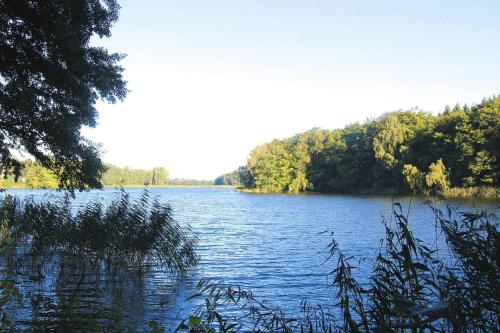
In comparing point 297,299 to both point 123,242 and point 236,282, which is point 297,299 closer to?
point 236,282

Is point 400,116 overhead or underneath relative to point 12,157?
overhead

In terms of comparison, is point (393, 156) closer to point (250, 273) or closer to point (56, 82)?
point (250, 273)

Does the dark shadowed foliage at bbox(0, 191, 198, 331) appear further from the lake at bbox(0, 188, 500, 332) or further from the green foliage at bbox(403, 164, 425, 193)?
the green foliage at bbox(403, 164, 425, 193)

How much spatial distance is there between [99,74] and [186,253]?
7.46 meters

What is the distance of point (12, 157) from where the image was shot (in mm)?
17469

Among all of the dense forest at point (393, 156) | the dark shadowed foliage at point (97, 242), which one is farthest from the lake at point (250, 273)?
the dense forest at point (393, 156)

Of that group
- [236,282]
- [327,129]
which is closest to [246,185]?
[327,129]

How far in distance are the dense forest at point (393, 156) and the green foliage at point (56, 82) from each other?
27.9 m

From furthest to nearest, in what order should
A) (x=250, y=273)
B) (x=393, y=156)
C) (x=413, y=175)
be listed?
(x=393, y=156), (x=413, y=175), (x=250, y=273)

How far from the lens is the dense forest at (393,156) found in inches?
2613

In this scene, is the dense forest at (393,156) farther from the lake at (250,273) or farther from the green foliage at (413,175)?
the lake at (250,273)

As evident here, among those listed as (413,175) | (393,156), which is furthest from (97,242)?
(393,156)

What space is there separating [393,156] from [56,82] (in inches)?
3088

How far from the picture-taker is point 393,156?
274 ft
